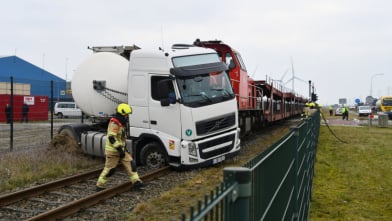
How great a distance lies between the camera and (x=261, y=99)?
19.9m

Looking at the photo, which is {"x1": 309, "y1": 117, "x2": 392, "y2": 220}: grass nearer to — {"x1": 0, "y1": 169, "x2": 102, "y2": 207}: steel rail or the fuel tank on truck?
{"x1": 0, "y1": 169, "x2": 102, "y2": 207}: steel rail

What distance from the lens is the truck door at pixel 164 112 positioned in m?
10.7

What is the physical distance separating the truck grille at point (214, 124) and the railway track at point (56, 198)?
1.62 m

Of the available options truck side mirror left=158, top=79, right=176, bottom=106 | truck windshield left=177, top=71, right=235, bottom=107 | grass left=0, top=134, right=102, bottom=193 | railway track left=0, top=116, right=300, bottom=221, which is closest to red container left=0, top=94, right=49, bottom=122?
grass left=0, top=134, right=102, bottom=193

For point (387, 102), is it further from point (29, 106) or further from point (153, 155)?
point (153, 155)

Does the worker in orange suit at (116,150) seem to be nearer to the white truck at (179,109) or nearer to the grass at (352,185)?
the white truck at (179,109)

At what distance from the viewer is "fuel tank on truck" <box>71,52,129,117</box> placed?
12727 millimetres

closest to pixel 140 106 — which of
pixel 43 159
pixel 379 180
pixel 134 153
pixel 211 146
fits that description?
pixel 134 153

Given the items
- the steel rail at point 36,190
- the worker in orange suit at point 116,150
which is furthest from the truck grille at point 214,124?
the steel rail at point 36,190

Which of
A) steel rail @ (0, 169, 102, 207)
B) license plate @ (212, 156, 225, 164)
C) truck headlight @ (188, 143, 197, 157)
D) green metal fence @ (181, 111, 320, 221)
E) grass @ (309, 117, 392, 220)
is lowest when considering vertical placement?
grass @ (309, 117, 392, 220)

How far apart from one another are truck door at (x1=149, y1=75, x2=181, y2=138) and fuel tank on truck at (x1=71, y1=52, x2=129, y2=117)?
1862 millimetres

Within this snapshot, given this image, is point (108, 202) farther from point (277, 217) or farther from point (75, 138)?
point (75, 138)

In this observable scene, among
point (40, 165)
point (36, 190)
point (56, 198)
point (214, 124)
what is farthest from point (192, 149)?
point (40, 165)

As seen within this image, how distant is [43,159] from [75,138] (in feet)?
5.92
